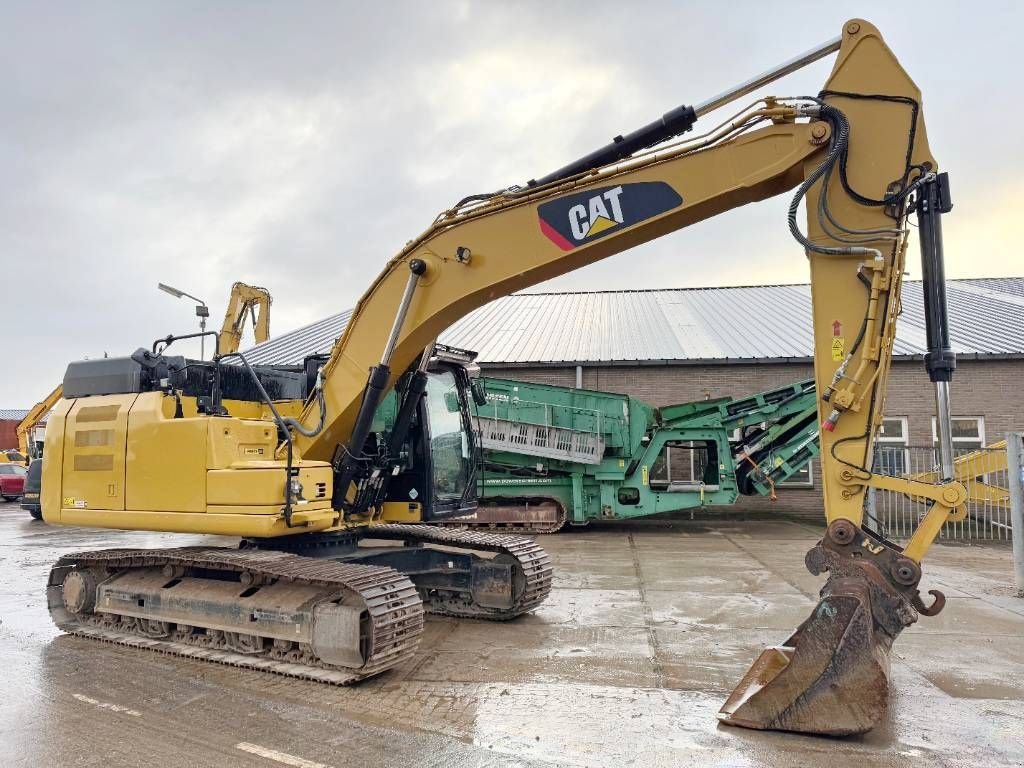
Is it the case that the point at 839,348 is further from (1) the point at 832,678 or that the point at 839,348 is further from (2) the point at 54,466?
(2) the point at 54,466

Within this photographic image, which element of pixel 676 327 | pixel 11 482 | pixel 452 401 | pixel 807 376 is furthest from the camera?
pixel 11 482

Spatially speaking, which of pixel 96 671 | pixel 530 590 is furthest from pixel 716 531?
pixel 96 671

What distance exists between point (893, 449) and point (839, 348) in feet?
41.4

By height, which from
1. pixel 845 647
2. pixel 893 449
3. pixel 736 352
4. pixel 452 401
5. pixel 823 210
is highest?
pixel 736 352

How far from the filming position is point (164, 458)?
6.00 m

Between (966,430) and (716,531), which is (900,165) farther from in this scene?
(966,430)

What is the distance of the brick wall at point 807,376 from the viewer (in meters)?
16.9

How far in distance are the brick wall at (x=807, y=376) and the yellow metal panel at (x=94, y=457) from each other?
40.1 ft

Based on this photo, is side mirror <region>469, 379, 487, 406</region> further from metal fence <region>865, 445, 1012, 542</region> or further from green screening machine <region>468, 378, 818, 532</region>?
metal fence <region>865, 445, 1012, 542</region>

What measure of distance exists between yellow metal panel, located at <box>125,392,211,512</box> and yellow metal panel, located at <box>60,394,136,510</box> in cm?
16

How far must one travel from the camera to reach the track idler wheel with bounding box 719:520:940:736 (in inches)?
158

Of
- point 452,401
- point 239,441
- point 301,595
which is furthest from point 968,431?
point 239,441

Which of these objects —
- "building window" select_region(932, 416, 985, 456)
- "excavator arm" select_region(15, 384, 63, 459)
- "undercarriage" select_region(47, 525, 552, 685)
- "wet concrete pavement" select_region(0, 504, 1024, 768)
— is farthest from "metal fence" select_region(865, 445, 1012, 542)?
"excavator arm" select_region(15, 384, 63, 459)

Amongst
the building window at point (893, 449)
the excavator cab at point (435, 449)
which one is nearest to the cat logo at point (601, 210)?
the excavator cab at point (435, 449)
